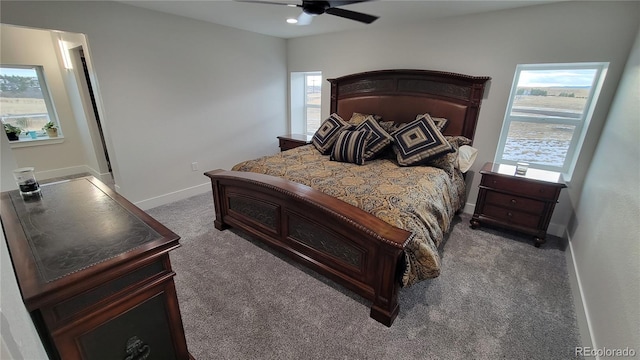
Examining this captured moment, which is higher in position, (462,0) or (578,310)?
(462,0)

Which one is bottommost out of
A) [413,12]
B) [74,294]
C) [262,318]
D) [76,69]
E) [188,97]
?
[262,318]

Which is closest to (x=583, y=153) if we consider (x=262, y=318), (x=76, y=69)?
(x=262, y=318)

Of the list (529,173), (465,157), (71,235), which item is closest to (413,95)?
(465,157)

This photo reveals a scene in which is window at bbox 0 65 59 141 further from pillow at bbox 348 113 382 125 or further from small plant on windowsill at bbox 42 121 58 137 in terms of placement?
pillow at bbox 348 113 382 125

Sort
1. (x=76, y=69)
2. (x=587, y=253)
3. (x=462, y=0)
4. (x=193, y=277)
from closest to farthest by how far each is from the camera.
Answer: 1. (x=587, y=253)
2. (x=193, y=277)
3. (x=462, y=0)
4. (x=76, y=69)

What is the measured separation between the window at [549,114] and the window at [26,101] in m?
6.65

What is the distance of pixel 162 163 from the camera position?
346cm

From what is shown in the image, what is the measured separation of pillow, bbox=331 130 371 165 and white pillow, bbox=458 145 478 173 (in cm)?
105

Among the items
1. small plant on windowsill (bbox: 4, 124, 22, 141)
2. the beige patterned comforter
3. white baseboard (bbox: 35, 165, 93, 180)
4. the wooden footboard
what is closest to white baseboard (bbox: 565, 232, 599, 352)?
the beige patterned comforter

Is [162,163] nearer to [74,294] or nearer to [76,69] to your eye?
[76,69]

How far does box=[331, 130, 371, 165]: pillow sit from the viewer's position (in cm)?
286

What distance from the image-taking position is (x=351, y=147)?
114 inches

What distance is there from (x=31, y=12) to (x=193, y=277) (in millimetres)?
2674

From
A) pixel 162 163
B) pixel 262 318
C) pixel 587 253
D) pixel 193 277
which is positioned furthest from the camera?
pixel 162 163
